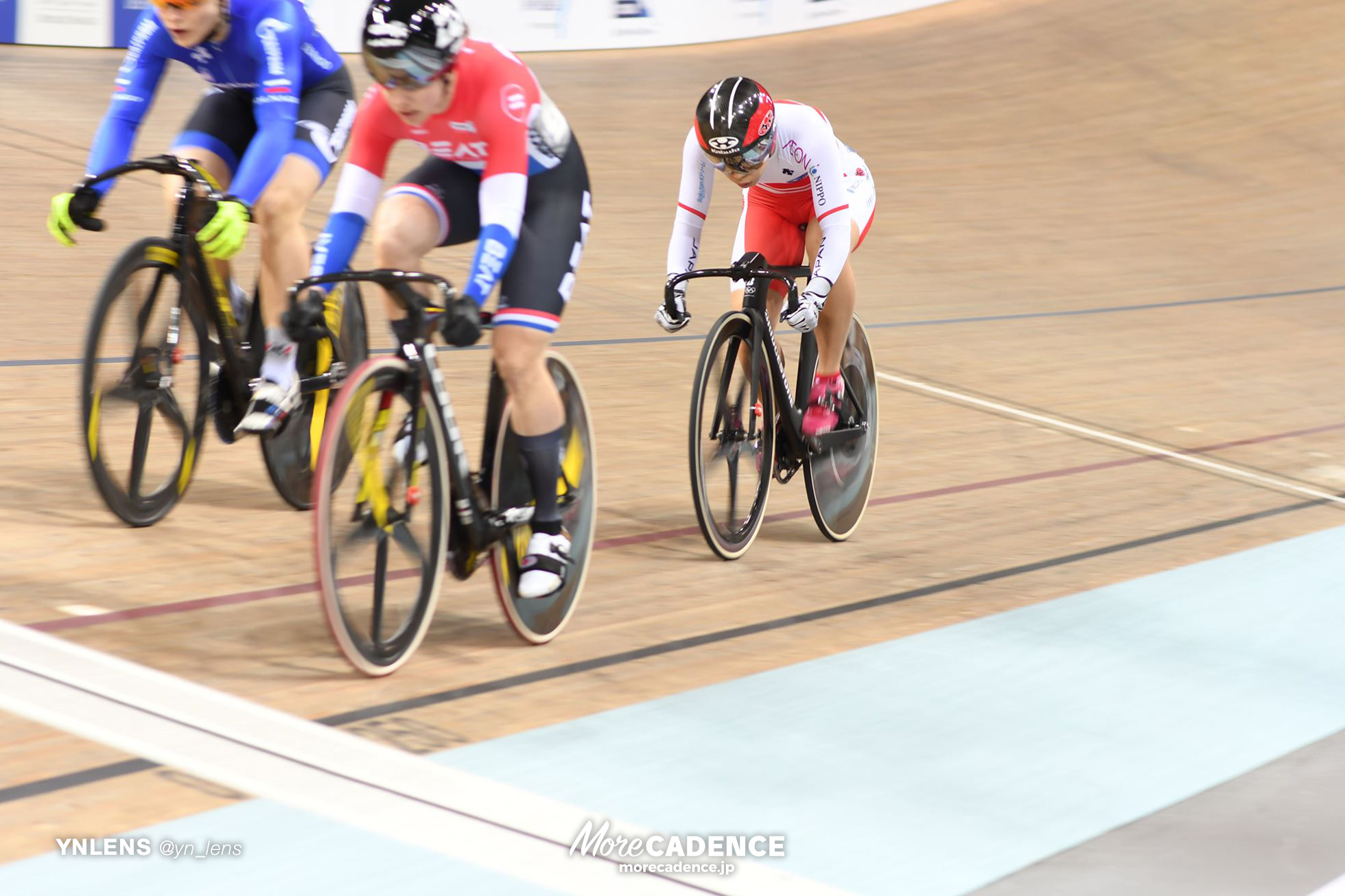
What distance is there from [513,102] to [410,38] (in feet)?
0.81

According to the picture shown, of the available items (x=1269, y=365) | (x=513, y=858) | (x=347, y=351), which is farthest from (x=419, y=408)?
(x=1269, y=365)

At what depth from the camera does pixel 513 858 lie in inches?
77.2

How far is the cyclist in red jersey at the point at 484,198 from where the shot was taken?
2.52m

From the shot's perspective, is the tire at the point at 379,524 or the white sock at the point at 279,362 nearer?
the tire at the point at 379,524

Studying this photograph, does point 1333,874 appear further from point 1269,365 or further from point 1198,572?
point 1269,365

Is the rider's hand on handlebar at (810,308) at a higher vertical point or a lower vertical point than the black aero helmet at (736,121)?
lower

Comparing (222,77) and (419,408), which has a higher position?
(222,77)

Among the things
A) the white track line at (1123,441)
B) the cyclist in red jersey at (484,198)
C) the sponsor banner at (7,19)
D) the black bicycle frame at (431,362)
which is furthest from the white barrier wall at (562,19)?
the black bicycle frame at (431,362)

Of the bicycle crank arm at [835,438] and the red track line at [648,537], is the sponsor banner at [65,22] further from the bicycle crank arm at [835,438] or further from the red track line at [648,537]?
the bicycle crank arm at [835,438]

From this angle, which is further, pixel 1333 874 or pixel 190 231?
pixel 190 231

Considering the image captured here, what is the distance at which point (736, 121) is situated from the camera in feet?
11.3

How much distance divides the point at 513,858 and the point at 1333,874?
1.27 m

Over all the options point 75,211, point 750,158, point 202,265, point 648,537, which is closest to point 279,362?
point 202,265

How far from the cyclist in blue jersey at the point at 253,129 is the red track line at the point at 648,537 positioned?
1.26ft
